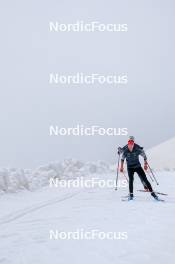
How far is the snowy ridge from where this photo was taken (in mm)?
20000

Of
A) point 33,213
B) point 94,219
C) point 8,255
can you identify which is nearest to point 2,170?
point 33,213

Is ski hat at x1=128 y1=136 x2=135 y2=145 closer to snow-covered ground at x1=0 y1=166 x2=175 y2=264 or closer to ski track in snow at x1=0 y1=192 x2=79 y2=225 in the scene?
snow-covered ground at x1=0 y1=166 x2=175 y2=264

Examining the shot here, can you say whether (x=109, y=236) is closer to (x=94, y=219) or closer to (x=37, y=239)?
(x=37, y=239)

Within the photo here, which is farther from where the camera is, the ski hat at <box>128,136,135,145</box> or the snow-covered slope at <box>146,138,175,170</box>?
the snow-covered slope at <box>146,138,175,170</box>

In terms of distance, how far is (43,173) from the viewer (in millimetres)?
26984

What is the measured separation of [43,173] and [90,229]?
17578 millimetres

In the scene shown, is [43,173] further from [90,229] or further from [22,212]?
[90,229]

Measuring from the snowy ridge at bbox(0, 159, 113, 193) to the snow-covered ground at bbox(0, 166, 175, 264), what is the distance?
3.99 m

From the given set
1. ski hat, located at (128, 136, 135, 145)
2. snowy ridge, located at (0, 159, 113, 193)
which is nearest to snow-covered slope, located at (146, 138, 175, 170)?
snowy ridge, located at (0, 159, 113, 193)

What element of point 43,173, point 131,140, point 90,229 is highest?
point 131,140

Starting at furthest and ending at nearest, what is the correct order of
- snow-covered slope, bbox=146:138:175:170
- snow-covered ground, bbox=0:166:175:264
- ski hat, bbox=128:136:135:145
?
snow-covered slope, bbox=146:138:175:170 → ski hat, bbox=128:136:135:145 → snow-covered ground, bbox=0:166:175:264

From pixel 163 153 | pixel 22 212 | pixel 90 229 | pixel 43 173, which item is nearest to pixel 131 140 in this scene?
pixel 22 212

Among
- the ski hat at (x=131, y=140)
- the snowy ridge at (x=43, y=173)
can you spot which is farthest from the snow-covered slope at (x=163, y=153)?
the ski hat at (x=131, y=140)

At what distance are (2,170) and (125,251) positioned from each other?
13238mm
